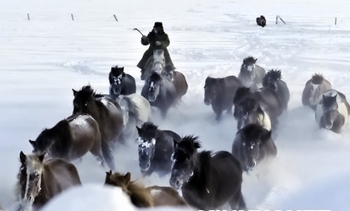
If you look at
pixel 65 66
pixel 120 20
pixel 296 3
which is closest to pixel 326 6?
pixel 296 3

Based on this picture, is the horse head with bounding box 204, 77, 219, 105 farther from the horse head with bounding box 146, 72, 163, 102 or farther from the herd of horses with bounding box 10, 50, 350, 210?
the horse head with bounding box 146, 72, 163, 102

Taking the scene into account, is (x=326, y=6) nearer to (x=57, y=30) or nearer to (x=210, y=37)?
(x=210, y=37)

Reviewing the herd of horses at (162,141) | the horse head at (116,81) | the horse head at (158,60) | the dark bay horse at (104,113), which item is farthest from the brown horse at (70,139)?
the horse head at (158,60)

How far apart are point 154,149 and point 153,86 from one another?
3627 millimetres

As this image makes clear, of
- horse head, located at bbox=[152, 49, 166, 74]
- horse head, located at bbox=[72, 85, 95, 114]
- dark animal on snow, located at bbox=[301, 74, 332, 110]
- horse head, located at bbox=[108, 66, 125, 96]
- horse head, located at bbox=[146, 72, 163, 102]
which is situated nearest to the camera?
horse head, located at bbox=[72, 85, 95, 114]

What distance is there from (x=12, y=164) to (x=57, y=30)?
24253mm

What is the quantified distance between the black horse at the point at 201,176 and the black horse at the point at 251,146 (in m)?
1.35

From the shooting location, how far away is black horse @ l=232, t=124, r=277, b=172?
7289 millimetres

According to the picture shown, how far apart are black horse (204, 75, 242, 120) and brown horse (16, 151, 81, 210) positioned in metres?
6.61

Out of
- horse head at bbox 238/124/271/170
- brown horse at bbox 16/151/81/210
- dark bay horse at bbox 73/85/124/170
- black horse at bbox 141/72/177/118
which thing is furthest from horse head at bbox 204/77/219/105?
brown horse at bbox 16/151/81/210

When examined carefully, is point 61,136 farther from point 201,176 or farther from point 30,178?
point 201,176

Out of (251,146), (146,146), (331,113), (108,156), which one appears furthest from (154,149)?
(331,113)

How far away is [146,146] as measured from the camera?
6801mm

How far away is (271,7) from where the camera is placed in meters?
46.5
